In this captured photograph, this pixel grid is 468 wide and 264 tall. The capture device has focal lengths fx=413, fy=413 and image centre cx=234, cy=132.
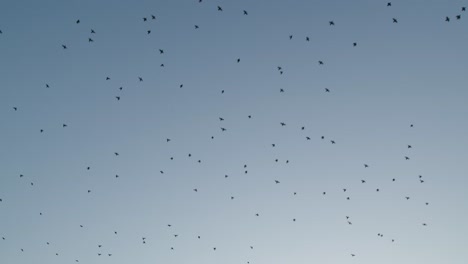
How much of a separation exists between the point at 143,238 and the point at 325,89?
1463 cm

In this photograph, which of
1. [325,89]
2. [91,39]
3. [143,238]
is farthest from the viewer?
[143,238]

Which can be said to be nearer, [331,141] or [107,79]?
[107,79]

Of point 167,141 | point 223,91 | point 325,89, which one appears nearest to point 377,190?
point 325,89

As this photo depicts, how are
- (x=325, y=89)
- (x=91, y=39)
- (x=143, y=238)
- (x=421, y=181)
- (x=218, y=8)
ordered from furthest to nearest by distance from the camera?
(x=143, y=238) → (x=421, y=181) → (x=325, y=89) → (x=91, y=39) → (x=218, y=8)

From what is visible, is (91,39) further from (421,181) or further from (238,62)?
(421,181)

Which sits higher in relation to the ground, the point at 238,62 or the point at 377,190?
the point at 238,62

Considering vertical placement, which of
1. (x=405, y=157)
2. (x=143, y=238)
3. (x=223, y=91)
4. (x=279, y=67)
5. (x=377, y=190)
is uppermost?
(x=279, y=67)

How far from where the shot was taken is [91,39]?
69.4 feet

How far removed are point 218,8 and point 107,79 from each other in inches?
288

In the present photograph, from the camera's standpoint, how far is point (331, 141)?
24.6 metres

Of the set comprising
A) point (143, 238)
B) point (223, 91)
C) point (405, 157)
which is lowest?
point (143, 238)

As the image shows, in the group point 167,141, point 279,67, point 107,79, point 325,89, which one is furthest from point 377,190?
point 107,79

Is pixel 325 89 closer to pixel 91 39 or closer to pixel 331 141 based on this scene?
pixel 331 141

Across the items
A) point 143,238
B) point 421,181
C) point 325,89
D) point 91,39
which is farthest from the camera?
point 143,238
